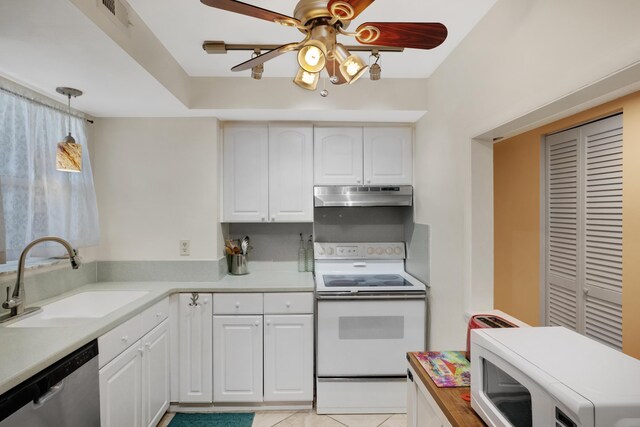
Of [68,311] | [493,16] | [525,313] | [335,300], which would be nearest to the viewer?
[493,16]

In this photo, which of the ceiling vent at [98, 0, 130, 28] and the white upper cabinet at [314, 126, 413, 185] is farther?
the white upper cabinet at [314, 126, 413, 185]

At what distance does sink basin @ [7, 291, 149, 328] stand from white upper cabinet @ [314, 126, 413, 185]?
5.44 ft

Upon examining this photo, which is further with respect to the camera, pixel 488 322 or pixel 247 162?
pixel 247 162

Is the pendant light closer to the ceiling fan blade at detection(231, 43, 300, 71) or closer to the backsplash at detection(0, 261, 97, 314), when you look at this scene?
the backsplash at detection(0, 261, 97, 314)

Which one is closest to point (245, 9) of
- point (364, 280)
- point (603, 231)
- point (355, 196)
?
point (355, 196)

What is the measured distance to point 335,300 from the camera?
2.25 m

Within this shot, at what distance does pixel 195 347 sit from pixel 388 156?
2.11m

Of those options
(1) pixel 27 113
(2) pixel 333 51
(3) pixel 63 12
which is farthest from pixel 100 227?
(2) pixel 333 51

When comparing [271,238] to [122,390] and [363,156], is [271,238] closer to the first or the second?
[363,156]

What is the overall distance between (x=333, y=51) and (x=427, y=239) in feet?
5.32

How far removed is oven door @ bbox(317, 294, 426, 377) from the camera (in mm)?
2256

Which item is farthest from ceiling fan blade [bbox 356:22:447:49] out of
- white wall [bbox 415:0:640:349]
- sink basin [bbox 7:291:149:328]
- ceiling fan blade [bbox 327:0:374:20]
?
sink basin [bbox 7:291:149:328]

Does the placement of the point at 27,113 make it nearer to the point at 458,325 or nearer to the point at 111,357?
the point at 111,357

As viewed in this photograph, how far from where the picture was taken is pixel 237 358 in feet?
7.52
